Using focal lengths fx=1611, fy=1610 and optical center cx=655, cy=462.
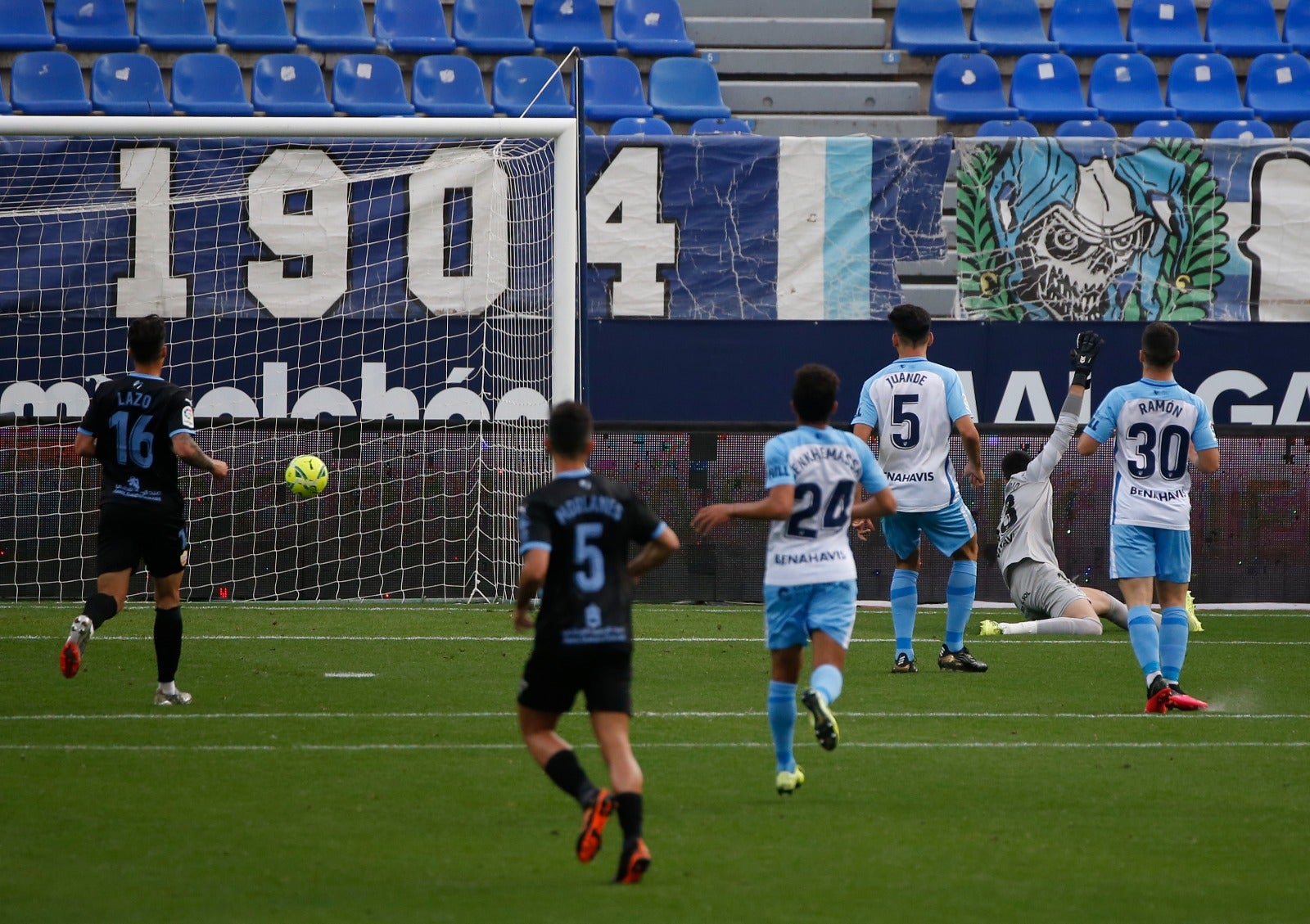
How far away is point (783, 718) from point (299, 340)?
31.0ft

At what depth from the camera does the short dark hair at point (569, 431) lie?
16.3 ft

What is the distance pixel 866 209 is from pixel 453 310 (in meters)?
4.16

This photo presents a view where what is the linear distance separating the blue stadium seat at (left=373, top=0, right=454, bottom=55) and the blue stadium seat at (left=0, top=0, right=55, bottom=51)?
3.65 metres

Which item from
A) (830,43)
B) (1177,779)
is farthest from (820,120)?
(1177,779)

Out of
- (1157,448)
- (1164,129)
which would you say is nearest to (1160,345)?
(1157,448)

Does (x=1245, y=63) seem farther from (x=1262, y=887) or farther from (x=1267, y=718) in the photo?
(x=1262, y=887)

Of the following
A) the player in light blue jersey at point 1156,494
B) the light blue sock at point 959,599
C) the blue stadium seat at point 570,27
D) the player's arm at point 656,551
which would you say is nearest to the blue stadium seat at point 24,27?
the blue stadium seat at point 570,27

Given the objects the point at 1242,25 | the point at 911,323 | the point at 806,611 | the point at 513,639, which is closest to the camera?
the point at 806,611

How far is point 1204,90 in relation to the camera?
19.0 m

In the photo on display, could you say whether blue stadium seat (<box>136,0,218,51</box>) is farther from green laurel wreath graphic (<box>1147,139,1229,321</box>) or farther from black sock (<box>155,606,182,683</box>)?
black sock (<box>155,606,182,683</box>)

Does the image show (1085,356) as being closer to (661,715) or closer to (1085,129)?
(661,715)

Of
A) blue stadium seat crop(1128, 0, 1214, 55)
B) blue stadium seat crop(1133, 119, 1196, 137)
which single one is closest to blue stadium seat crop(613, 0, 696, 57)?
blue stadium seat crop(1133, 119, 1196, 137)

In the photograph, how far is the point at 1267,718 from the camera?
8.01 m

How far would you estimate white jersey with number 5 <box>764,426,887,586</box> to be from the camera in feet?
19.7
